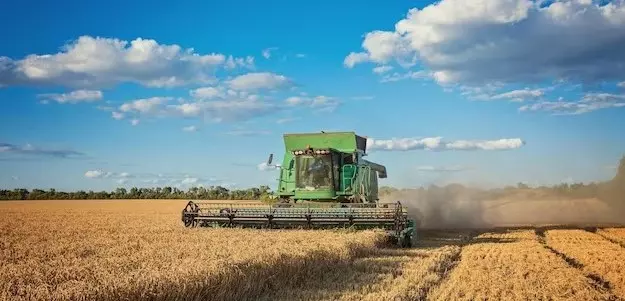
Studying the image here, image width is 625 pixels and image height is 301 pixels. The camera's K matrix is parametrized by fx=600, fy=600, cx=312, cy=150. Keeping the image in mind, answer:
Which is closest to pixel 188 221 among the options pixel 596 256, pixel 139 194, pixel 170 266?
pixel 170 266

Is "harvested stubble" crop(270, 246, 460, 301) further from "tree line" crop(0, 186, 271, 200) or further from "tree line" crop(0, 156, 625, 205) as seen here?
"tree line" crop(0, 186, 271, 200)

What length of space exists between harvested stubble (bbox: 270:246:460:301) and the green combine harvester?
257cm

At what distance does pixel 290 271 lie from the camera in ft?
28.2

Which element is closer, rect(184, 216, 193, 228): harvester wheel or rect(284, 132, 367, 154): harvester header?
rect(184, 216, 193, 228): harvester wheel

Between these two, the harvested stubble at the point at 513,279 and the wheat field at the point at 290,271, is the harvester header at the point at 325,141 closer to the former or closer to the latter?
the wheat field at the point at 290,271

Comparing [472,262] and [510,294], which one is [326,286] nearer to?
[510,294]

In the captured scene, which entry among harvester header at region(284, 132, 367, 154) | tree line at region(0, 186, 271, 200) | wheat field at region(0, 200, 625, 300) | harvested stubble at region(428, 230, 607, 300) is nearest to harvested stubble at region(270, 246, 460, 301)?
wheat field at region(0, 200, 625, 300)

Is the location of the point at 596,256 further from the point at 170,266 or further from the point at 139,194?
the point at 139,194

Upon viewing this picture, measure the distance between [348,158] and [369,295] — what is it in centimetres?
1044

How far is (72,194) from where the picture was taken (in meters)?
60.4

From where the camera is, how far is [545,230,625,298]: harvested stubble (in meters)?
9.83

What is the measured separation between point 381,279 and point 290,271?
1.37 meters

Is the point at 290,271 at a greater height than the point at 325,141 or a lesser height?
lesser

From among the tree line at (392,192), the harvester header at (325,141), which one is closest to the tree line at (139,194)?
the tree line at (392,192)
